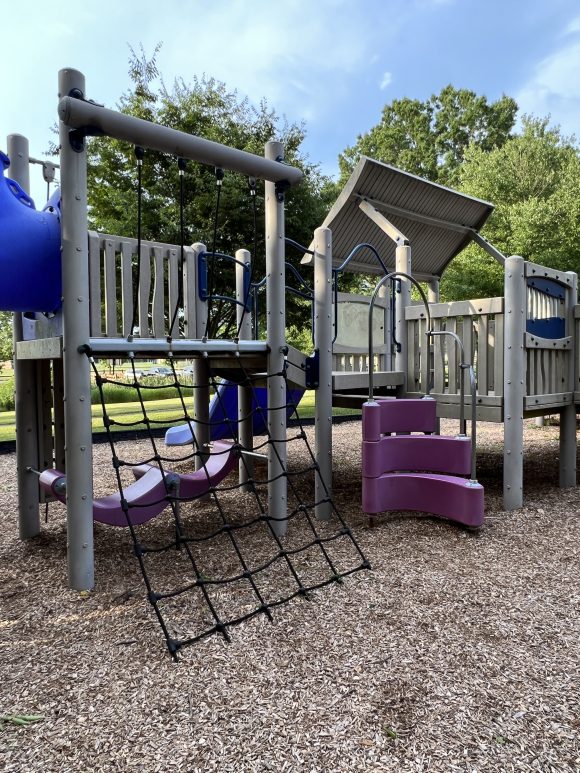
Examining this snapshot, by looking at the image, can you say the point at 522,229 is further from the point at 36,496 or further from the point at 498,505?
the point at 36,496

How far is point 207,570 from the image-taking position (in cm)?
348

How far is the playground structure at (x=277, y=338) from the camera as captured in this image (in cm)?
314

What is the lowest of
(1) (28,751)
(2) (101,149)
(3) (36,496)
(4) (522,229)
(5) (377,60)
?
(1) (28,751)

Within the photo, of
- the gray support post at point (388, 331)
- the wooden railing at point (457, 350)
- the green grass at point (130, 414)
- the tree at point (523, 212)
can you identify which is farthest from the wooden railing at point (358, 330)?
the tree at point (523, 212)

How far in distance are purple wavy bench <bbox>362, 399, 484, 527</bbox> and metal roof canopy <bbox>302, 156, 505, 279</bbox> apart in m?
1.93

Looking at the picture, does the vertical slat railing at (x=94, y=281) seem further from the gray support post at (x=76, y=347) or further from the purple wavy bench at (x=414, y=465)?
the purple wavy bench at (x=414, y=465)

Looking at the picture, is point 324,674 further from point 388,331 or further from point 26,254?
point 388,331

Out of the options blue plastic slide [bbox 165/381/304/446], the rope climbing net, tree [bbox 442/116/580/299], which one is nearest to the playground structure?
the rope climbing net

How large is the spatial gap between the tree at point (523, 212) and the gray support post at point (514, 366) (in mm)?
9006

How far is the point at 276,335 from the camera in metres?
4.13

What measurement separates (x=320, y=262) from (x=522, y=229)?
1051cm

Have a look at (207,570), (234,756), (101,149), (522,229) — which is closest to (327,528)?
(207,570)

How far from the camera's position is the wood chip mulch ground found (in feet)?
5.98

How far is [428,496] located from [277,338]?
173 centimetres
